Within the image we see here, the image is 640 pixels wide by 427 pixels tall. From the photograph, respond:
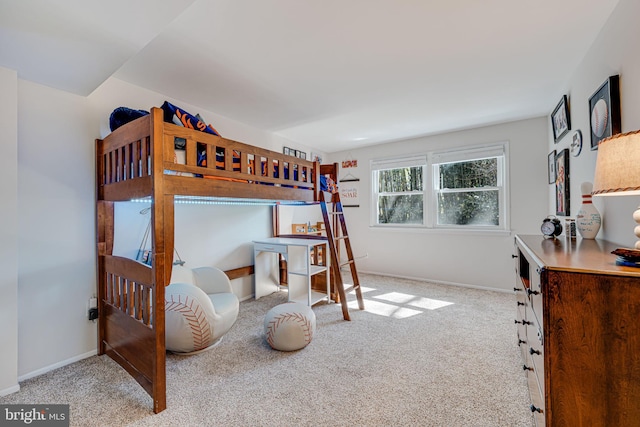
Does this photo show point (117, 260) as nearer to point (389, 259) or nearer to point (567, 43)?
point (567, 43)

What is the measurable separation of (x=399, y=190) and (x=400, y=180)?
6.8 inches

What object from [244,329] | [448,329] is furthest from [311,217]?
[448,329]

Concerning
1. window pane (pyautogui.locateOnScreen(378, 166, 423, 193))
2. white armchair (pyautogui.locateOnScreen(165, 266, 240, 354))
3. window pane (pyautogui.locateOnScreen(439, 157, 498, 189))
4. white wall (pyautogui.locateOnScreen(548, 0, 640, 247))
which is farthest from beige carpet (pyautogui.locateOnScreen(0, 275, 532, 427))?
window pane (pyautogui.locateOnScreen(378, 166, 423, 193))

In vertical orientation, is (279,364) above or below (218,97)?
below

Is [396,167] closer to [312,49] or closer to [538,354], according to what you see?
[312,49]

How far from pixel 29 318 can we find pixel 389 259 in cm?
428

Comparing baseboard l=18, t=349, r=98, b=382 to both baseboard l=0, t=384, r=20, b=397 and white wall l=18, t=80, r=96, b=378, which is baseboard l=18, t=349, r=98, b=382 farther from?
baseboard l=0, t=384, r=20, b=397

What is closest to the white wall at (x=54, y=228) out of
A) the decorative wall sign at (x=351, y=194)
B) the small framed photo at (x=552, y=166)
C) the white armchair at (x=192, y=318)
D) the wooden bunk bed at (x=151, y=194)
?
the wooden bunk bed at (x=151, y=194)

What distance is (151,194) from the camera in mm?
1537

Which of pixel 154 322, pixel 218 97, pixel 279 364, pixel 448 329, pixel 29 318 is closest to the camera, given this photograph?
pixel 154 322

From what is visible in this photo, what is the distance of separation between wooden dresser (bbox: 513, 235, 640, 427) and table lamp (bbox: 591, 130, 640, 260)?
179 mm

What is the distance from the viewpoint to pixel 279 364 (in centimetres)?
202

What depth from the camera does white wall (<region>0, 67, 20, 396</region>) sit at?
66.8 inches

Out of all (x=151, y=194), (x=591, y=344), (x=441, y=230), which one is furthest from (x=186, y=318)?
(x=441, y=230)
